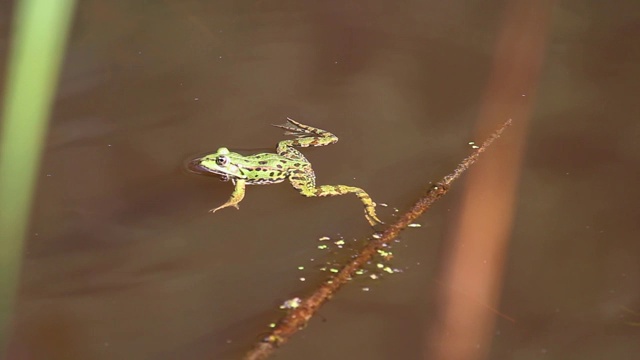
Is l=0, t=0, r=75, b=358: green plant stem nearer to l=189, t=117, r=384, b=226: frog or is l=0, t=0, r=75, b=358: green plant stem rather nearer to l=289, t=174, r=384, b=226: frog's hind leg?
l=189, t=117, r=384, b=226: frog

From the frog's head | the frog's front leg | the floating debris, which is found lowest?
the floating debris

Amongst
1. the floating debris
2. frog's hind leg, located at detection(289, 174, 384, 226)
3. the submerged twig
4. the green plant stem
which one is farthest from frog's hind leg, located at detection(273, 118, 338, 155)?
the green plant stem

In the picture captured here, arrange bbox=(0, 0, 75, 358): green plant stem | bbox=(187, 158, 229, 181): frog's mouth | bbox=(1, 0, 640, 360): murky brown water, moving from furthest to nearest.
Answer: bbox=(187, 158, 229, 181): frog's mouth
bbox=(0, 0, 75, 358): green plant stem
bbox=(1, 0, 640, 360): murky brown water

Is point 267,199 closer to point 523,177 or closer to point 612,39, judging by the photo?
point 523,177

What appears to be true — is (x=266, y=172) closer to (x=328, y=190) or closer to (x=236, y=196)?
(x=236, y=196)


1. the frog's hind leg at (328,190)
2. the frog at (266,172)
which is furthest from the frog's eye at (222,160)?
the frog's hind leg at (328,190)

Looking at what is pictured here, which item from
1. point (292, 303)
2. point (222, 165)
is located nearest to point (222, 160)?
point (222, 165)

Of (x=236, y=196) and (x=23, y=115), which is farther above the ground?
(x=23, y=115)
